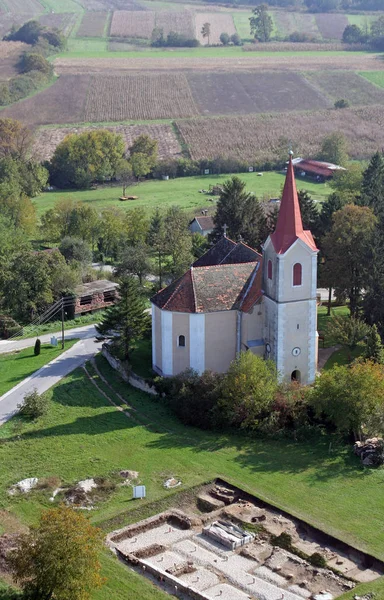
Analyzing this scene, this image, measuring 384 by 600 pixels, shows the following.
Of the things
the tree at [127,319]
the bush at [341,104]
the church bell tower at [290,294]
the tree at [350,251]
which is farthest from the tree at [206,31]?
the church bell tower at [290,294]

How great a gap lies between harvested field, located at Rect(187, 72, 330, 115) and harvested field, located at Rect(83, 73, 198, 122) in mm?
2816

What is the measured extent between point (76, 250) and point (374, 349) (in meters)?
35.3

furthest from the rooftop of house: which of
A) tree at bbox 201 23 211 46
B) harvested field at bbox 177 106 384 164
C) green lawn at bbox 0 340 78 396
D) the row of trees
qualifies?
tree at bbox 201 23 211 46

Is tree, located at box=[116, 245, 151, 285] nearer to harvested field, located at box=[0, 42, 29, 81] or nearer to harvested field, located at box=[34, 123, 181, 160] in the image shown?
harvested field, located at box=[34, 123, 181, 160]

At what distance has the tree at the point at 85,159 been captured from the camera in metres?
121

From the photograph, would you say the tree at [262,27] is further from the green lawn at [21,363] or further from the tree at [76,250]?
the green lawn at [21,363]

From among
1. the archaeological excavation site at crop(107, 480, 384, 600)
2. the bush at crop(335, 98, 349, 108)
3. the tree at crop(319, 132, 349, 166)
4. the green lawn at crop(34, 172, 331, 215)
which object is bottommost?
the archaeological excavation site at crop(107, 480, 384, 600)

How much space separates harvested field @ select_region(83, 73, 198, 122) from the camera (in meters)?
146

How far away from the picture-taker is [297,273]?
55.3m

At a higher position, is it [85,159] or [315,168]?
[85,159]

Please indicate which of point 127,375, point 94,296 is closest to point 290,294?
point 127,375

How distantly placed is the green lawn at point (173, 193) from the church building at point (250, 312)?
1887 inches

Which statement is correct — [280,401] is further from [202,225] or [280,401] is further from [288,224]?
[202,225]

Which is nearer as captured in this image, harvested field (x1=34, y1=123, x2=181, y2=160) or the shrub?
the shrub
